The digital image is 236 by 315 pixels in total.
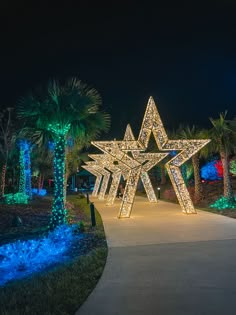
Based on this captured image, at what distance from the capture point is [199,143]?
54.0ft

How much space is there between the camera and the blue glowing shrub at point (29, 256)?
326 inches

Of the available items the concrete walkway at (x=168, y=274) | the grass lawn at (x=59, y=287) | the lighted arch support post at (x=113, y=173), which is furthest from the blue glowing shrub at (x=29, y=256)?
the lighted arch support post at (x=113, y=173)

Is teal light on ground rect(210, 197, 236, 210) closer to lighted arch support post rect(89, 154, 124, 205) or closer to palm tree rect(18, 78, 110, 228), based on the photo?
lighted arch support post rect(89, 154, 124, 205)

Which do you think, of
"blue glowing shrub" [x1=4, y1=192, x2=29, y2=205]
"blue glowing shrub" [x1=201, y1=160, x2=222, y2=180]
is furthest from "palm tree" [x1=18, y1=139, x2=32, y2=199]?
"blue glowing shrub" [x1=201, y1=160, x2=222, y2=180]

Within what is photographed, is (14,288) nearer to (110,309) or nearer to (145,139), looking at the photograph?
(110,309)

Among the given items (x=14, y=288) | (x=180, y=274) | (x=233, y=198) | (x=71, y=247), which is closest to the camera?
(x=14, y=288)

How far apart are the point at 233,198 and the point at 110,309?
1525 cm

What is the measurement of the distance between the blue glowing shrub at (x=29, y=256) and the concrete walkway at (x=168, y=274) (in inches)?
53.5

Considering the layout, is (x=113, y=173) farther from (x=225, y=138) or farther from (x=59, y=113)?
(x=59, y=113)

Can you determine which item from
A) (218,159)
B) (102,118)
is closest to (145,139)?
(102,118)

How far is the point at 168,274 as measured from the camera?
6508 mm

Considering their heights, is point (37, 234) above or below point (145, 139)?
below

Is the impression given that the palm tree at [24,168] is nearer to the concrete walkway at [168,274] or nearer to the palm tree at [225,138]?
the palm tree at [225,138]

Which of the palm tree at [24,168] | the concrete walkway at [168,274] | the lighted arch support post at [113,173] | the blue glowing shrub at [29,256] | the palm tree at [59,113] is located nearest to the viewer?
the concrete walkway at [168,274]
